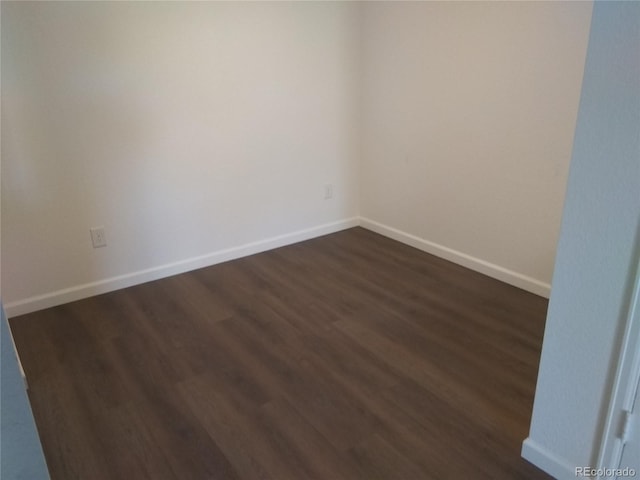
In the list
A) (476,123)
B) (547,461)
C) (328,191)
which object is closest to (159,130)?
(328,191)

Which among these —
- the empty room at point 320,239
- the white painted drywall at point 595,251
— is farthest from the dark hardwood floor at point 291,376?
the white painted drywall at point 595,251

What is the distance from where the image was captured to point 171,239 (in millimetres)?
3094

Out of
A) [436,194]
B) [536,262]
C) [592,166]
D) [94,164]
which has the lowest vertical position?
[536,262]

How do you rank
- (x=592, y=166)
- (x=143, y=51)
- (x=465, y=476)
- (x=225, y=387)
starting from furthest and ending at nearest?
(x=143, y=51)
(x=225, y=387)
(x=465, y=476)
(x=592, y=166)

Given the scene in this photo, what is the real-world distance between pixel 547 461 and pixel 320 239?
238 cm

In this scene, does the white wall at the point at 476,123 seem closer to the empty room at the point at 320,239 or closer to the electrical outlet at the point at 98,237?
the empty room at the point at 320,239

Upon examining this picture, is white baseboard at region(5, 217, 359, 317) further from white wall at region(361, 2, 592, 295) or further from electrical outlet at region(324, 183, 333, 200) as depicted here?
white wall at region(361, 2, 592, 295)

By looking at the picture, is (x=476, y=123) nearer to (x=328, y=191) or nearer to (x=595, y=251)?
(x=328, y=191)

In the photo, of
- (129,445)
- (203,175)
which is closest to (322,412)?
(129,445)

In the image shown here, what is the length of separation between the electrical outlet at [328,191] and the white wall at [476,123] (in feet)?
1.14

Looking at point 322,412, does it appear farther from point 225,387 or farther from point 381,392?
point 225,387

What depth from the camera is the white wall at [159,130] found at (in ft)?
8.23

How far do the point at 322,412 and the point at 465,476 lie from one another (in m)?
0.56

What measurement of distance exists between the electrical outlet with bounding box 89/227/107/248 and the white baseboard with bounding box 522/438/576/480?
242 centimetres
